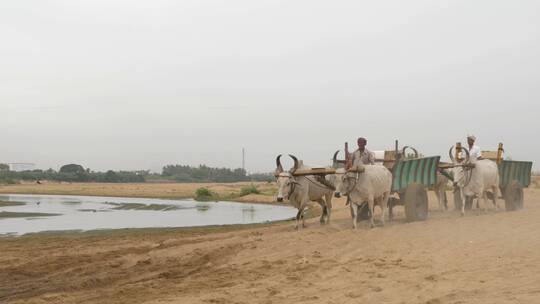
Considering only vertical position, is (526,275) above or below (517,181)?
below

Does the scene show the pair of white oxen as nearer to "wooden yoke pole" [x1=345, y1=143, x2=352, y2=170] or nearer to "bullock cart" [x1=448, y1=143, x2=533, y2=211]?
"wooden yoke pole" [x1=345, y1=143, x2=352, y2=170]

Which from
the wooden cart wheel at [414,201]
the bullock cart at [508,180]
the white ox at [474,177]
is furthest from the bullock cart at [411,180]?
the bullock cart at [508,180]

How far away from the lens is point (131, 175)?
111938 mm

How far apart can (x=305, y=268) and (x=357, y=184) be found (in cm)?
507

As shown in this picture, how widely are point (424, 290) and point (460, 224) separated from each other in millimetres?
7136

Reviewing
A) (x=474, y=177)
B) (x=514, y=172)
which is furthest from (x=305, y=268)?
(x=514, y=172)

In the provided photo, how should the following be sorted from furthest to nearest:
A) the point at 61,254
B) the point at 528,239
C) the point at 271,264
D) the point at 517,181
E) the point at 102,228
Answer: the point at 102,228
the point at 517,181
the point at 61,254
the point at 528,239
the point at 271,264

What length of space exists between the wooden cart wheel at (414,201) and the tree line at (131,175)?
277 feet

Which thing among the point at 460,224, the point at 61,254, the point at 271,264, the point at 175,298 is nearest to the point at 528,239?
the point at 460,224

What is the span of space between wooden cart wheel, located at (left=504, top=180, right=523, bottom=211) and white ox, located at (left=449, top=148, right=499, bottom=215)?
1620 millimetres

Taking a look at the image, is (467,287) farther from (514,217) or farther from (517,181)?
(517,181)

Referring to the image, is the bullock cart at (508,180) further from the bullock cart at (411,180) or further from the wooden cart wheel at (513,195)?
the bullock cart at (411,180)

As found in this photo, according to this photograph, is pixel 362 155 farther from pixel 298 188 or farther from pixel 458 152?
pixel 458 152

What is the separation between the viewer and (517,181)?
1766 centimetres
